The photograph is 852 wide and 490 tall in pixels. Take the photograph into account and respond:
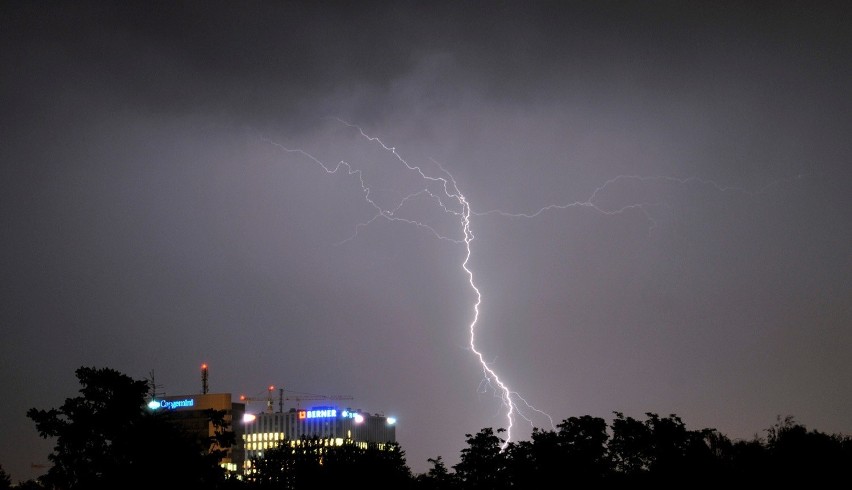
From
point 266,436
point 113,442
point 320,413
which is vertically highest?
point 320,413

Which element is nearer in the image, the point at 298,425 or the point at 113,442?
the point at 113,442

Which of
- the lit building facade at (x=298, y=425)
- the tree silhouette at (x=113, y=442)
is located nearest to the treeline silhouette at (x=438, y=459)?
the tree silhouette at (x=113, y=442)

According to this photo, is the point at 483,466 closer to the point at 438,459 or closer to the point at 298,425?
the point at 438,459

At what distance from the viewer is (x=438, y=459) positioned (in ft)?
102

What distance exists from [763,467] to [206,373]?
139m

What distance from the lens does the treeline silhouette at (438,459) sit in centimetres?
1572

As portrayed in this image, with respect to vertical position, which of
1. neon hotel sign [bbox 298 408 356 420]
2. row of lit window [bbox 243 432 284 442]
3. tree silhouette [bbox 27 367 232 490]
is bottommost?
tree silhouette [bbox 27 367 232 490]

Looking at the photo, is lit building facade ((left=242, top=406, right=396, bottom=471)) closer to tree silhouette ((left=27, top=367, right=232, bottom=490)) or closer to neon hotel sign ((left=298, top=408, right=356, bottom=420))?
neon hotel sign ((left=298, top=408, right=356, bottom=420))

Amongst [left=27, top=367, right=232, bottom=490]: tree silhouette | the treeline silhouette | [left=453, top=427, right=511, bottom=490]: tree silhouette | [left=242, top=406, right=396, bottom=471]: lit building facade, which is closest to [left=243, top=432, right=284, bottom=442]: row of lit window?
[left=242, top=406, right=396, bottom=471]: lit building facade

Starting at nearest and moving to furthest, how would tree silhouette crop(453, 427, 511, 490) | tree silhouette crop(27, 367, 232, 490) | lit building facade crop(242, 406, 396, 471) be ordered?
tree silhouette crop(27, 367, 232, 490) < tree silhouette crop(453, 427, 511, 490) < lit building facade crop(242, 406, 396, 471)

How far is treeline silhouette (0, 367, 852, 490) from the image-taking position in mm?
15719

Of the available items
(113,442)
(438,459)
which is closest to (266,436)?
(438,459)

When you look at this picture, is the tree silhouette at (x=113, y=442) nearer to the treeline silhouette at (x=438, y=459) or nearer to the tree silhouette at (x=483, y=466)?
the treeline silhouette at (x=438, y=459)

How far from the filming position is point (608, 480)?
25109mm
